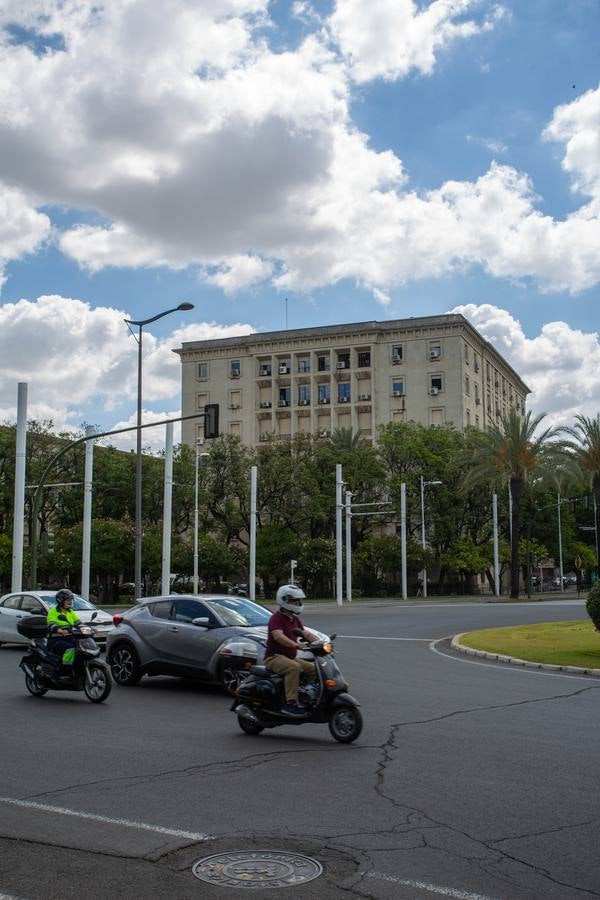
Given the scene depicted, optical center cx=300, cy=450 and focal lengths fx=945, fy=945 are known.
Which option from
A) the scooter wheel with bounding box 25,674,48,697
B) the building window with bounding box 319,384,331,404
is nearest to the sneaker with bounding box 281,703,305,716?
the scooter wheel with bounding box 25,674,48,697

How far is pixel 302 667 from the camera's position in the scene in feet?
33.0

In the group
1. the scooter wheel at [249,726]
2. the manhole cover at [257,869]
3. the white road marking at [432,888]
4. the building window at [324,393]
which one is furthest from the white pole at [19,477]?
the building window at [324,393]

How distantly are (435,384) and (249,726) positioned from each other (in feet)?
289

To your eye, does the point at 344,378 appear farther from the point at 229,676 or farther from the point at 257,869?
the point at 257,869

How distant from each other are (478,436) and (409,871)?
230ft

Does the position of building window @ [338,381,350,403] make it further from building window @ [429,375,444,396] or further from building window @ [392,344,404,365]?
building window @ [429,375,444,396]

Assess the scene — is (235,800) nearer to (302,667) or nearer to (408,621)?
(302,667)

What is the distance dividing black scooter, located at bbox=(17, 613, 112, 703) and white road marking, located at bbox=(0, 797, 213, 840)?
599 centimetres

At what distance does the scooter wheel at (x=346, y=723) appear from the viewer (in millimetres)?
9859

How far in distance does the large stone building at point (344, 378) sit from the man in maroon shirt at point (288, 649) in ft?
281

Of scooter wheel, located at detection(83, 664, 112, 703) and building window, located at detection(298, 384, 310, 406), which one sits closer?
scooter wheel, located at detection(83, 664, 112, 703)

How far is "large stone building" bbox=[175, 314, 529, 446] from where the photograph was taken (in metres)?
96.9

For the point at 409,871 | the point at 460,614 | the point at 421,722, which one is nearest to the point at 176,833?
the point at 409,871

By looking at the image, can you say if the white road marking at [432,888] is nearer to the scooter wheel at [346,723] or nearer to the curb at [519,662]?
the scooter wheel at [346,723]
